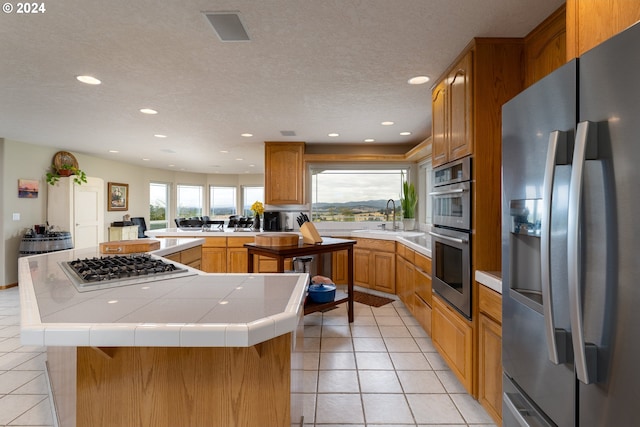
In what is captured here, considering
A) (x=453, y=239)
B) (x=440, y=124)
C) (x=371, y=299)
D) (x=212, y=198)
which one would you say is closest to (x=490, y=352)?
(x=453, y=239)

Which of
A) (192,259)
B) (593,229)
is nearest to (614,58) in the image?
(593,229)

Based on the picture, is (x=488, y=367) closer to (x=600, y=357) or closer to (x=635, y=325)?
(x=600, y=357)

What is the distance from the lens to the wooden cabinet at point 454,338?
82.0 inches

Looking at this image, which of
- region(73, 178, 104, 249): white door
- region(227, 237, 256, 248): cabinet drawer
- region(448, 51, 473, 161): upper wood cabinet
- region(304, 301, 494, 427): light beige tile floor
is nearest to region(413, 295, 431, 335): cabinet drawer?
region(304, 301, 494, 427): light beige tile floor

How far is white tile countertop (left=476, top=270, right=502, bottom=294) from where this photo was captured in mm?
1715

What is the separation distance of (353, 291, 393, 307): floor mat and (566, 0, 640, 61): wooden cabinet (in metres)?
3.52

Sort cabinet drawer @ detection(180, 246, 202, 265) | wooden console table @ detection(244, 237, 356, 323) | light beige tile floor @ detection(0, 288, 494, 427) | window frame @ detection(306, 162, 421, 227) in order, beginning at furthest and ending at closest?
1. window frame @ detection(306, 162, 421, 227)
2. cabinet drawer @ detection(180, 246, 202, 265)
3. wooden console table @ detection(244, 237, 356, 323)
4. light beige tile floor @ detection(0, 288, 494, 427)

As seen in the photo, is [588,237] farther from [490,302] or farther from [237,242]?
[237,242]

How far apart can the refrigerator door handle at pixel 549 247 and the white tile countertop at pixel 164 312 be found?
29.2 inches

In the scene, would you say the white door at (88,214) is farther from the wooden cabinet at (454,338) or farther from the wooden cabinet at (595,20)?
the wooden cabinet at (595,20)

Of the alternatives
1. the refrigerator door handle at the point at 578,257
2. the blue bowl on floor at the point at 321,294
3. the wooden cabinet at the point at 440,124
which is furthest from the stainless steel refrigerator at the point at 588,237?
the blue bowl on floor at the point at 321,294

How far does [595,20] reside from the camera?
1.00m

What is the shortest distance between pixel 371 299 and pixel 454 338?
217cm

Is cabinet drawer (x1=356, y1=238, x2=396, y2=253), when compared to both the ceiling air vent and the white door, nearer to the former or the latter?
the ceiling air vent
